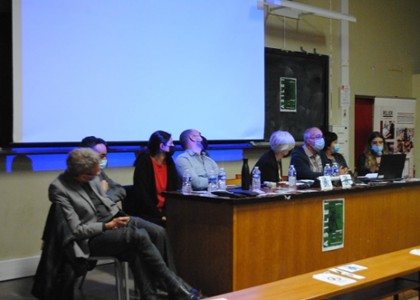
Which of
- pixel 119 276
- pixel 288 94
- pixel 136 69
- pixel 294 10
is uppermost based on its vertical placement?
pixel 294 10

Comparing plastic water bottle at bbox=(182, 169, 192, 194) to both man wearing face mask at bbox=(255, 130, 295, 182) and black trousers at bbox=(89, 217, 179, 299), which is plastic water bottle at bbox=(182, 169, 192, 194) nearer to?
black trousers at bbox=(89, 217, 179, 299)

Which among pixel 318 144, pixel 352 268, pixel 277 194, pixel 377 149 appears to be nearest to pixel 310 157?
pixel 318 144

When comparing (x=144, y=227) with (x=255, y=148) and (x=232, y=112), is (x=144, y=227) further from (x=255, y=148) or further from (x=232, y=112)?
(x=255, y=148)

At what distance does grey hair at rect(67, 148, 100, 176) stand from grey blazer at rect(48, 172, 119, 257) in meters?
0.09

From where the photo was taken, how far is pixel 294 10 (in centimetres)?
630

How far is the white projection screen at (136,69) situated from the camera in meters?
4.21

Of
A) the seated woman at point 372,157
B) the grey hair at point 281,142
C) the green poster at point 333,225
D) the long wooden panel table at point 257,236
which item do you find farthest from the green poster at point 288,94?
the green poster at point 333,225

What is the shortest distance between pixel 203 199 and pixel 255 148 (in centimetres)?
264

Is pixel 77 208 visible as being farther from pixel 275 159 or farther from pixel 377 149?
pixel 377 149

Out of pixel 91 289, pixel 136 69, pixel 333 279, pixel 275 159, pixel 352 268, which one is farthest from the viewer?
pixel 136 69

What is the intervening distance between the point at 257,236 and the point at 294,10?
12.1ft

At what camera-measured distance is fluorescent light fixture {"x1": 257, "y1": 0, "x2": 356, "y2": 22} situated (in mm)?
5677

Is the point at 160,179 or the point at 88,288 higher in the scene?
the point at 160,179

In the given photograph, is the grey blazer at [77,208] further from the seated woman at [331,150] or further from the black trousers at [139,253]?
the seated woman at [331,150]
